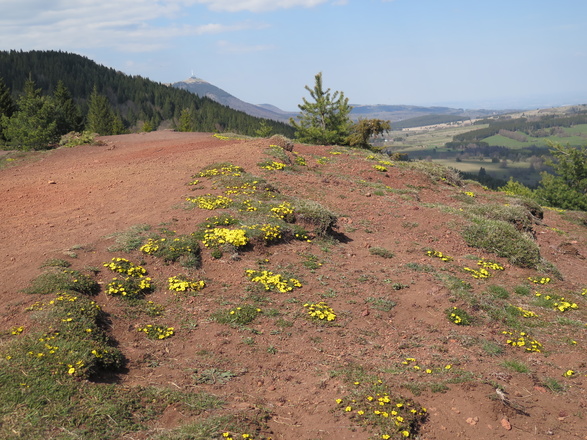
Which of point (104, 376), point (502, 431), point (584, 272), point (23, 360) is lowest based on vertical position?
point (584, 272)

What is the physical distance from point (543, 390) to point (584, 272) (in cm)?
1052

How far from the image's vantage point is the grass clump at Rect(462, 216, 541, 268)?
13344 millimetres

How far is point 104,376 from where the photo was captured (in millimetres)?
6508

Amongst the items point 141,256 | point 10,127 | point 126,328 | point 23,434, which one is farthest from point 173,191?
point 10,127

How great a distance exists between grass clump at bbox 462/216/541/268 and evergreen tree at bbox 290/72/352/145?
23.0 metres

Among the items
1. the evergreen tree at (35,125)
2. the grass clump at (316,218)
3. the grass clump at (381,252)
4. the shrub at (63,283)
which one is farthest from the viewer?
the evergreen tree at (35,125)

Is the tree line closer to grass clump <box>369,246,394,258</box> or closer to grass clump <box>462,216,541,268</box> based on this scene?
grass clump <box>462,216,541,268</box>

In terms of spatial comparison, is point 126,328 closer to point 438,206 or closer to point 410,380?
point 410,380

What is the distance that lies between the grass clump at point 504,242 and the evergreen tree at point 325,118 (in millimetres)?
22955

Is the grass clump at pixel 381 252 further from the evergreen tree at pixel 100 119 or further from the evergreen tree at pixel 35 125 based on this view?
the evergreen tree at pixel 100 119

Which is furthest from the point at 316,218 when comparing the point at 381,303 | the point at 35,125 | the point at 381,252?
the point at 35,125

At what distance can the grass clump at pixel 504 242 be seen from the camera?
13344 mm

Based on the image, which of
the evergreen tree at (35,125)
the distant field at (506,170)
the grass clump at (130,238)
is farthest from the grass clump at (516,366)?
the distant field at (506,170)

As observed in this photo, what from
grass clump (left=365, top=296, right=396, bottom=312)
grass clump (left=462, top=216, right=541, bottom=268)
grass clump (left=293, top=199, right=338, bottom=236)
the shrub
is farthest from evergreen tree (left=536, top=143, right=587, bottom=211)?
the shrub
